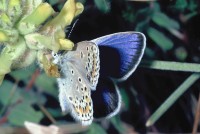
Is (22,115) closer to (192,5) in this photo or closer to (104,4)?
(104,4)

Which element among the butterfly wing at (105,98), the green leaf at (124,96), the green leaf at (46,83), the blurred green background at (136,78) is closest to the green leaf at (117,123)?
the blurred green background at (136,78)

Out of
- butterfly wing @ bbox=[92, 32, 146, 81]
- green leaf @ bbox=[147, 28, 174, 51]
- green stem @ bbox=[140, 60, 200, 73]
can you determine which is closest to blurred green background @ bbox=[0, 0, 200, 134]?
green leaf @ bbox=[147, 28, 174, 51]

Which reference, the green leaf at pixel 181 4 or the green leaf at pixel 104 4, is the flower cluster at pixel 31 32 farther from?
the green leaf at pixel 181 4

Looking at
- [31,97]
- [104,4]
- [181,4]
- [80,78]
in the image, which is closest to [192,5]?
[181,4]

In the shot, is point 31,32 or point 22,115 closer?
point 31,32

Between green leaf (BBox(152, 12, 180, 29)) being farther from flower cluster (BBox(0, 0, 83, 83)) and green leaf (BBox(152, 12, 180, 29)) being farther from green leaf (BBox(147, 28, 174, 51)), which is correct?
flower cluster (BBox(0, 0, 83, 83))
